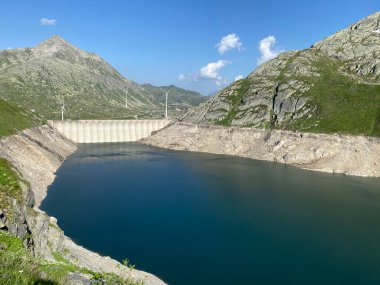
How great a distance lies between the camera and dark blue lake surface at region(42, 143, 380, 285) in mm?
53344

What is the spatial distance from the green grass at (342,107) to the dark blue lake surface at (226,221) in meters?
30.7

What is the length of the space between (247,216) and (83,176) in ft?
189

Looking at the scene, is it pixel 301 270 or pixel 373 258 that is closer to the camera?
pixel 301 270

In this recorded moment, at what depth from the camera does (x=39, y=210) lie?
5734 cm

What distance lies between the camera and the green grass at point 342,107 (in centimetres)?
14650

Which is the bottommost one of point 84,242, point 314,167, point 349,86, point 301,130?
point 84,242

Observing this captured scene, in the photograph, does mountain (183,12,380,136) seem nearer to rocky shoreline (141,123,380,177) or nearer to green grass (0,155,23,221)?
rocky shoreline (141,123,380,177)

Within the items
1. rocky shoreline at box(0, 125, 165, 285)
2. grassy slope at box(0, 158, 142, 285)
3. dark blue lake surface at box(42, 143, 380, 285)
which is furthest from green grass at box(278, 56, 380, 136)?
grassy slope at box(0, 158, 142, 285)

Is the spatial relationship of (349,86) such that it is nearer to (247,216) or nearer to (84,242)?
(247,216)

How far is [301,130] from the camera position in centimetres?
15588

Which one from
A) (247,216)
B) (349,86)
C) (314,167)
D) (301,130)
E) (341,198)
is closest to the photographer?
(247,216)

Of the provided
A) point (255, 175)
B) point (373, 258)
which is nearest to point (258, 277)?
point (373, 258)

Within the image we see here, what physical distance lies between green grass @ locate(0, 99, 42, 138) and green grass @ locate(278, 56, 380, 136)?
347 ft

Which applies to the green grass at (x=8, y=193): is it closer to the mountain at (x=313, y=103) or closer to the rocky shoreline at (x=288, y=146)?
the rocky shoreline at (x=288, y=146)
